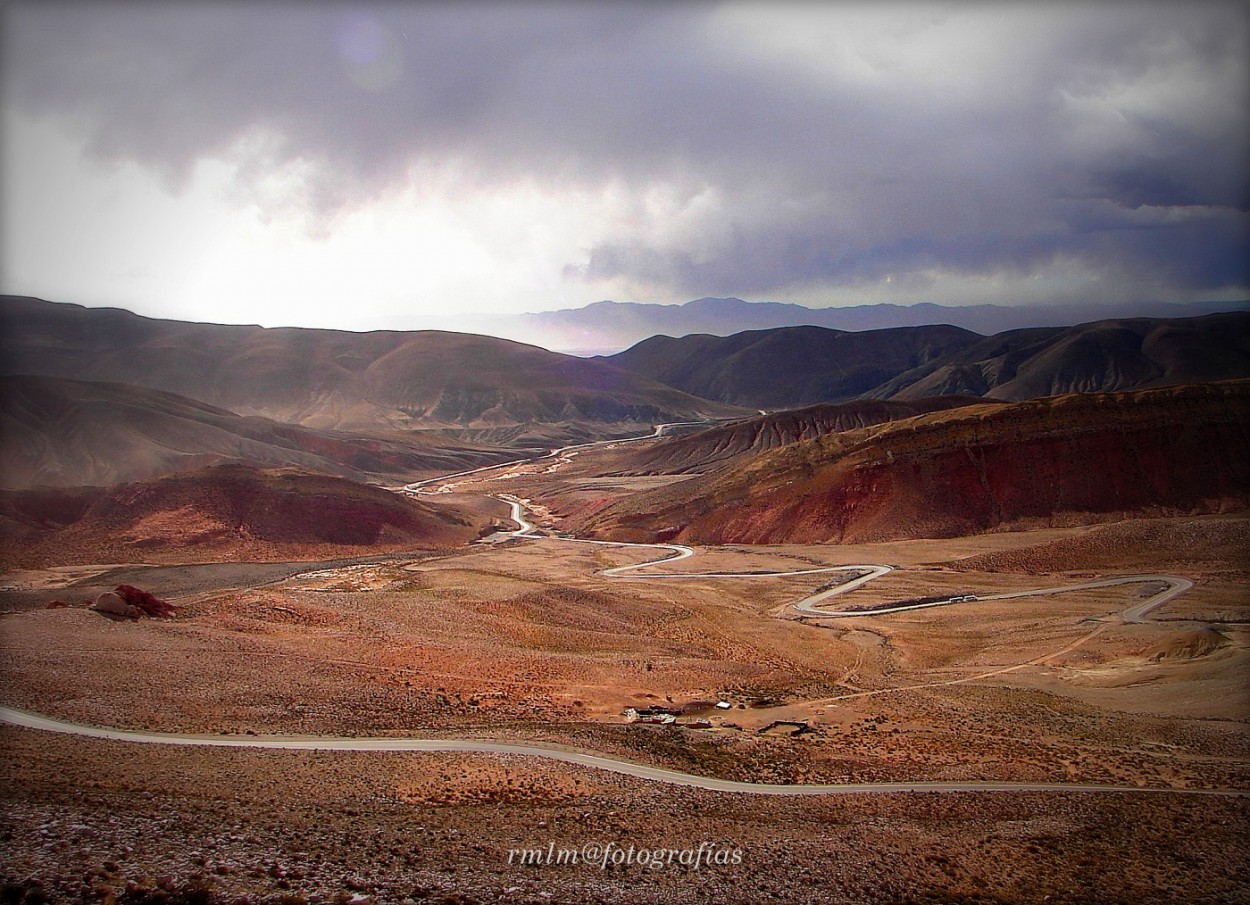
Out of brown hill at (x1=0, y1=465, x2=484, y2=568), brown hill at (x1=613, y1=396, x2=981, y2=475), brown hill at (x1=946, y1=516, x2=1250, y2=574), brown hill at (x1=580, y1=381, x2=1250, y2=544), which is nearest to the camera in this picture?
brown hill at (x1=946, y1=516, x2=1250, y2=574)

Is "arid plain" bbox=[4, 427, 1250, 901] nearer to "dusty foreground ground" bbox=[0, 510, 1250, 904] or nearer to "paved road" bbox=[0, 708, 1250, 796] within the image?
"dusty foreground ground" bbox=[0, 510, 1250, 904]

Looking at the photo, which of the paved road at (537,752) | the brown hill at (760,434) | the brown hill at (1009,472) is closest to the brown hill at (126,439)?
the brown hill at (760,434)

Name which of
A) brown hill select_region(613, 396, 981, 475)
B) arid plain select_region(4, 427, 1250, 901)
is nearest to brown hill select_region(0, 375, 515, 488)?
brown hill select_region(613, 396, 981, 475)

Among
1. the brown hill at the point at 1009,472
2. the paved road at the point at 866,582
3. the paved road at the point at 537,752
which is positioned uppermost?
the brown hill at the point at 1009,472

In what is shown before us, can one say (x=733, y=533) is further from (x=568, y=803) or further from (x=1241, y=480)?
(x=568, y=803)

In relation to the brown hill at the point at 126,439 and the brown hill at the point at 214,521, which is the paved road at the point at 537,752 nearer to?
the brown hill at the point at 214,521

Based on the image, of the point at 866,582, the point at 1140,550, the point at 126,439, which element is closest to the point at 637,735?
the point at 866,582

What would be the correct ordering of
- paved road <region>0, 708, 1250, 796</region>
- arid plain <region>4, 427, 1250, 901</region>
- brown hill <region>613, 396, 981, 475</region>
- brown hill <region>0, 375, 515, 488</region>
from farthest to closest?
brown hill <region>613, 396, 981, 475</region>, brown hill <region>0, 375, 515, 488</region>, paved road <region>0, 708, 1250, 796</region>, arid plain <region>4, 427, 1250, 901</region>

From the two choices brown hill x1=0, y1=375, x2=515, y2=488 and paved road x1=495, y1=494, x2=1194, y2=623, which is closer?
paved road x1=495, y1=494, x2=1194, y2=623
